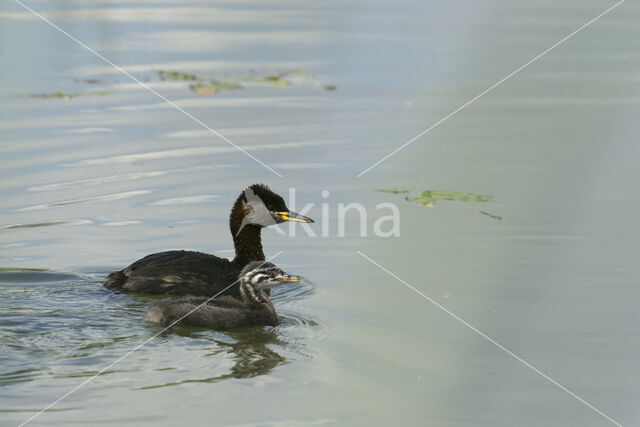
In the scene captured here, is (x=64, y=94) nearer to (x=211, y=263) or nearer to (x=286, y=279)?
(x=211, y=263)

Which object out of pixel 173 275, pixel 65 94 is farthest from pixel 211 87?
pixel 173 275

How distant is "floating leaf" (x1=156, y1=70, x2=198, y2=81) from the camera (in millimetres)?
13156

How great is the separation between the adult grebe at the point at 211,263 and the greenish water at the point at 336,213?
0.16m

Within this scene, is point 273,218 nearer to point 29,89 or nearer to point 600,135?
point 600,135

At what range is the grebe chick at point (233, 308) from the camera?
675 centimetres

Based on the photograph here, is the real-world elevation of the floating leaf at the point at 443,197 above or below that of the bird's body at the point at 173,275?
above

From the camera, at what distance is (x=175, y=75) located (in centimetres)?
1331

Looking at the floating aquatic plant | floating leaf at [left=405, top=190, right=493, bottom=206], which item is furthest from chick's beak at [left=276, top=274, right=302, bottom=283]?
the floating aquatic plant

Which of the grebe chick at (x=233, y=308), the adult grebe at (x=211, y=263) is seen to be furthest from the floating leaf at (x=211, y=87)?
the grebe chick at (x=233, y=308)

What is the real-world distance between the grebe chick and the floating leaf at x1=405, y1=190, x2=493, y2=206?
2.06 metres

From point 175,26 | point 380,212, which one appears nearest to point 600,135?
point 380,212

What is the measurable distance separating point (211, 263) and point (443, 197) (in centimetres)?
223

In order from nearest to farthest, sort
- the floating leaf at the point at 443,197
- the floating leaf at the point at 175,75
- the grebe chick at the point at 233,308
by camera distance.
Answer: the grebe chick at the point at 233,308, the floating leaf at the point at 443,197, the floating leaf at the point at 175,75

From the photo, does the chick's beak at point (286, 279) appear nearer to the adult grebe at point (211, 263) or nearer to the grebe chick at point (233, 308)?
the grebe chick at point (233, 308)
